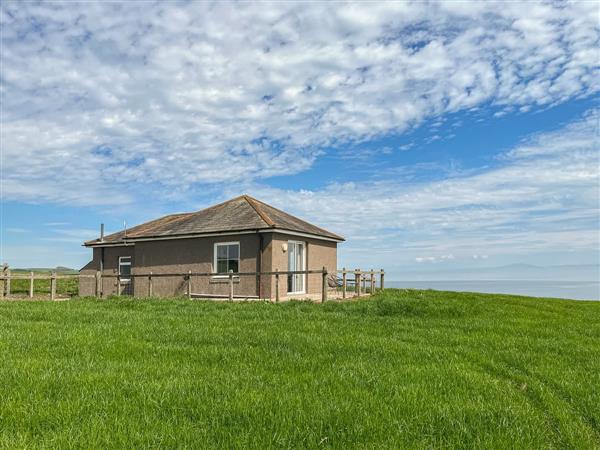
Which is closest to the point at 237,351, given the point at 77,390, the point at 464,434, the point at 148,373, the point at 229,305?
the point at 148,373

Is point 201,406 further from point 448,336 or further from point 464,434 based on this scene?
point 448,336

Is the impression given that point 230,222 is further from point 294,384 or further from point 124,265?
point 294,384

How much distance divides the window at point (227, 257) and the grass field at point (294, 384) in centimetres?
844

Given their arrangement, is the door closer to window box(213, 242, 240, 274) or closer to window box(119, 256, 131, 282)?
window box(213, 242, 240, 274)

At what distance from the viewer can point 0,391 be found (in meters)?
5.97

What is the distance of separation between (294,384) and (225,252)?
14.8 metres

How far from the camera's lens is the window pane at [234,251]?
20469 mm

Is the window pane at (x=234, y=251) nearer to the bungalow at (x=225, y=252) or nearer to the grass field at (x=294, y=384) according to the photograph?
the bungalow at (x=225, y=252)

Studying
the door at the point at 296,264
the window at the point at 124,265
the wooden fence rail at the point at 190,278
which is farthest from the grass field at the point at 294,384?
the window at the point at 124,265

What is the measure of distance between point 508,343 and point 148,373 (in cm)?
708

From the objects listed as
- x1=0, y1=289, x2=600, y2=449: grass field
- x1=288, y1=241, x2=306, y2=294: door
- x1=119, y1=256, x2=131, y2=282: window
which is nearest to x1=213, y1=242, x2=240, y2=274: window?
x1=288, y1=241, x2=306, y2=294: door

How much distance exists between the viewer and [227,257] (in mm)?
20750

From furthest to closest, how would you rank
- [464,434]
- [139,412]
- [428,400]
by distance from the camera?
[428,400]
[139,412]
[464,434]

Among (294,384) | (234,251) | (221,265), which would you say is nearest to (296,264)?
(234,251)
